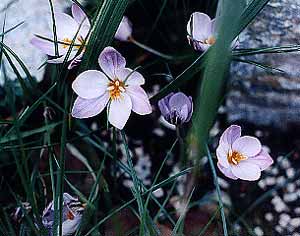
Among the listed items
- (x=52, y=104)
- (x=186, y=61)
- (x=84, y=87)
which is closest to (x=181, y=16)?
(x=186, y=61)

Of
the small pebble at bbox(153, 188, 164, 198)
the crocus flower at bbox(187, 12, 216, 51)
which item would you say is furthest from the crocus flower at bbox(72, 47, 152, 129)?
the small pebble at bbox(153, 188, 164, 198)

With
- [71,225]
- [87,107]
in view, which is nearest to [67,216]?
[71,225]

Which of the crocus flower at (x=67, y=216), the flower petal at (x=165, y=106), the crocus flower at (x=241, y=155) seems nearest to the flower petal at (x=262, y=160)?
the crocus flower at (x=241, y=155)

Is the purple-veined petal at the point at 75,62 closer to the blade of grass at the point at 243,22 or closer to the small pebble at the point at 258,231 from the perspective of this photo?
the blade of grass at the point at 243,22

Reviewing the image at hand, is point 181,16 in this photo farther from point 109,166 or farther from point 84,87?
point 84,87

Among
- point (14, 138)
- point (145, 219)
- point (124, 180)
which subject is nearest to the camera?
point (145, 219)

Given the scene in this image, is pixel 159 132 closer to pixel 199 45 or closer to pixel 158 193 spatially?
pixel 158 193

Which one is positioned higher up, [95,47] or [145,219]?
[95,47]
